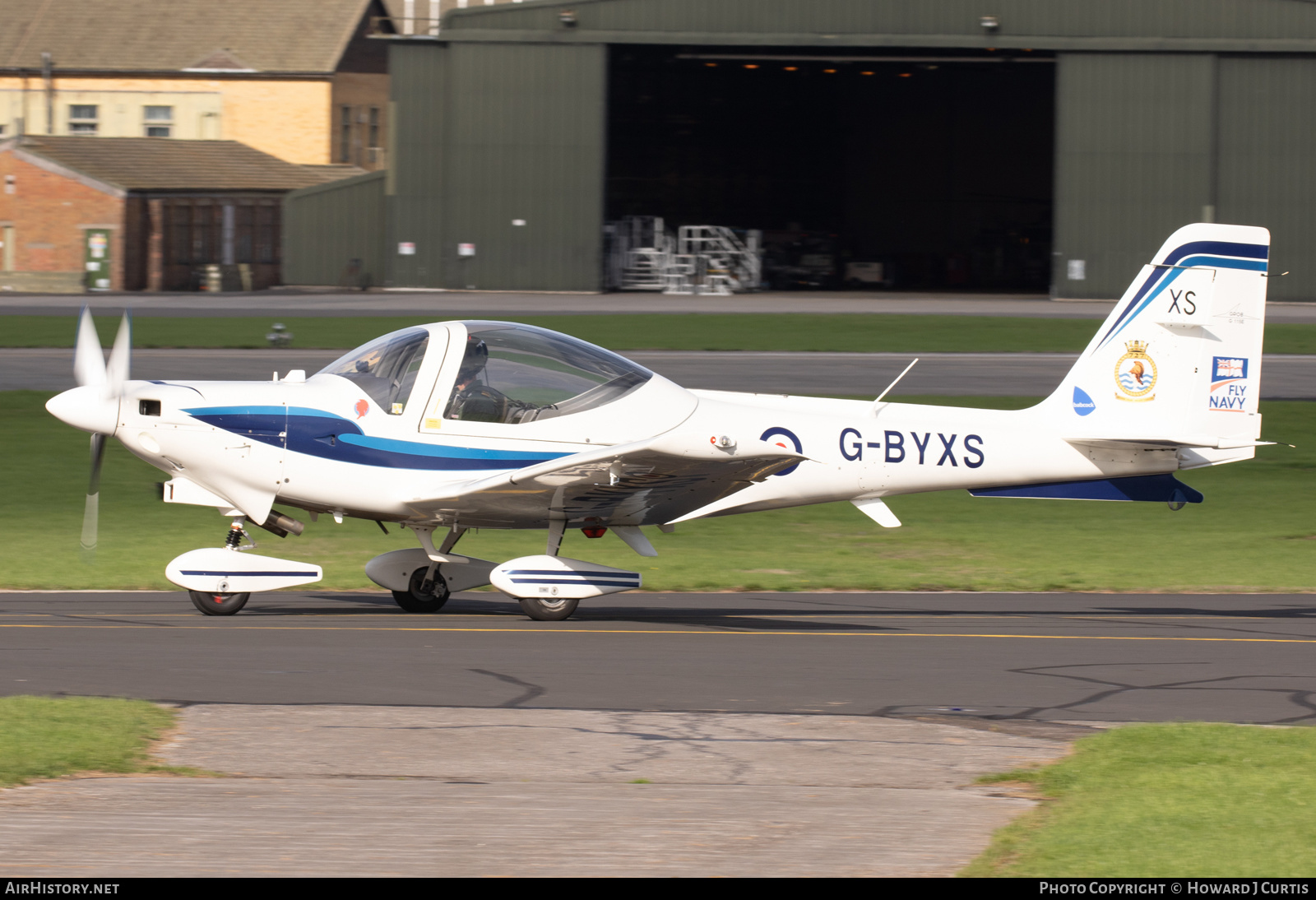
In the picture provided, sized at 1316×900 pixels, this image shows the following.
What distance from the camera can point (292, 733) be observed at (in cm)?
798

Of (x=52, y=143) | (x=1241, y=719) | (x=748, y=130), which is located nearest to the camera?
(x=1241, y=719)

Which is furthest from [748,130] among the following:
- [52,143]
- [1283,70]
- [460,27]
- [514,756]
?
[514,756]

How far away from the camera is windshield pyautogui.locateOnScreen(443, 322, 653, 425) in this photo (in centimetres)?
1141

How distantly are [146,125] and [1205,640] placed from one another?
67413mm

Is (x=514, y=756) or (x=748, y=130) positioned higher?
(x=748, y=130)

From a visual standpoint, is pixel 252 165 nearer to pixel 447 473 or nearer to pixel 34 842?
pixel 447 473

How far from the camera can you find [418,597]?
12273 millimetres

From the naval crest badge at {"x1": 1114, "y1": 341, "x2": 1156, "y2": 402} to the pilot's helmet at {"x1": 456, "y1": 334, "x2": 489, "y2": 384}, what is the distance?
5.17 metres

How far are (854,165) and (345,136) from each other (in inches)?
956

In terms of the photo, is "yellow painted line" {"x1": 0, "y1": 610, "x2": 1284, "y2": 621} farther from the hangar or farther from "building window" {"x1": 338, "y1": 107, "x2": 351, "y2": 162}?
"building window" {"x1": 338, "y1": 107, "x2": 351, "y2": 162}

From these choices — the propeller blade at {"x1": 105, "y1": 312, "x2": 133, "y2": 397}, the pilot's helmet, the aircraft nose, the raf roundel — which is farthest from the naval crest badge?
the aircraft nose

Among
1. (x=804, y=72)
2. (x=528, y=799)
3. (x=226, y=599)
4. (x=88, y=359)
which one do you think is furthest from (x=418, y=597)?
(x=804, y=72)

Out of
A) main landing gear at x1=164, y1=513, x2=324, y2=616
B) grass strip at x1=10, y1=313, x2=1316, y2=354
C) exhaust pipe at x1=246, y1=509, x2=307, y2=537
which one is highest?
grass strip at x1=10, y1=313, x2=1316, y2=354

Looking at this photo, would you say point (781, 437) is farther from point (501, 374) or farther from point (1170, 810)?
point (1170, 810)
